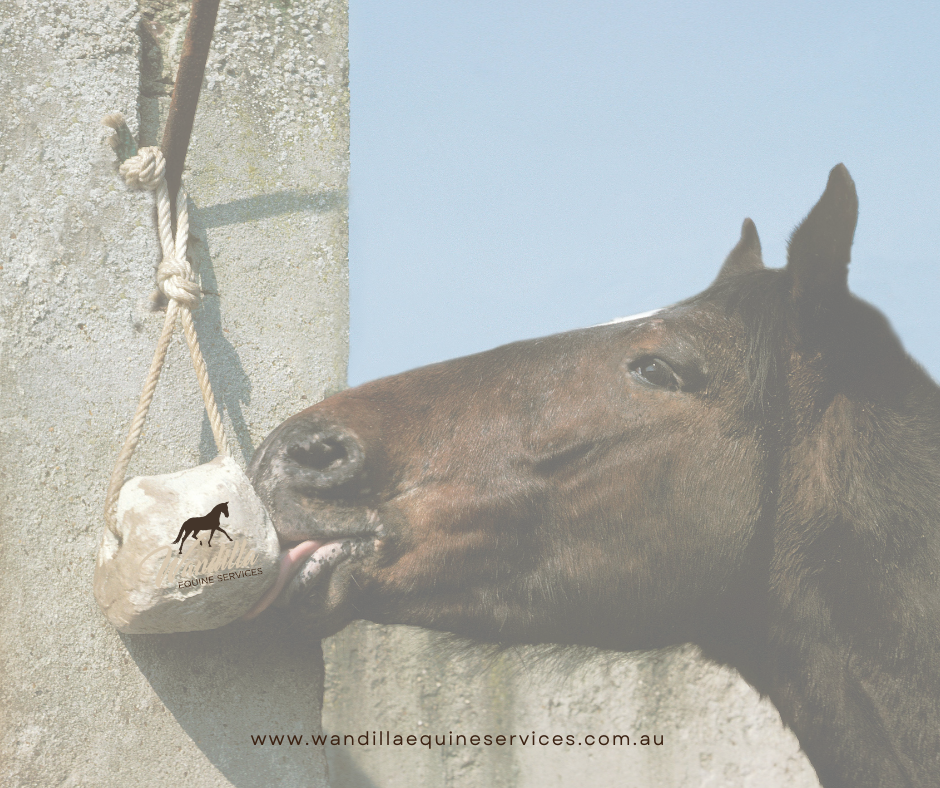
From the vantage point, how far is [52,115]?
1.57 meters

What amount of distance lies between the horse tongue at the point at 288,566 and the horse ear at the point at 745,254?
1.28 metres

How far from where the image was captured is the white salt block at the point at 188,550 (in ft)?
3.94

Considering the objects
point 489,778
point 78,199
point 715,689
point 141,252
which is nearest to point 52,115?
point 78,199

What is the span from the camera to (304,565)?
133cm

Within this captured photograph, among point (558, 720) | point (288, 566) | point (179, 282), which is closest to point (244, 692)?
point (288, 566)

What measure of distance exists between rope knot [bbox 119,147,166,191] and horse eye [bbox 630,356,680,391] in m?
1.07

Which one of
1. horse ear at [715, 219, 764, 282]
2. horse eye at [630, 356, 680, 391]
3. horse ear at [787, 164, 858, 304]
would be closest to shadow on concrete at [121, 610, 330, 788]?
horse eye at [630, 356, 680, 391]

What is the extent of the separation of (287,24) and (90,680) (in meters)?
1.50

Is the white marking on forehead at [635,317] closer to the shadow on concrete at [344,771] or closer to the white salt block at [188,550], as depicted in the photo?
the white salt block at [188,550]

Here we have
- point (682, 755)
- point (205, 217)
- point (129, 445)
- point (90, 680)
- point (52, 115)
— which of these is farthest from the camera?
point (682, 755)

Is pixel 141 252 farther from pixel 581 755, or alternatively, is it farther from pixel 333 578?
pixel 581 755

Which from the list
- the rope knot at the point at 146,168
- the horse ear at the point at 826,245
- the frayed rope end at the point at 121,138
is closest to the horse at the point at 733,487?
the horse ear at the point at 826,245

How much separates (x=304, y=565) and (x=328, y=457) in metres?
0.20

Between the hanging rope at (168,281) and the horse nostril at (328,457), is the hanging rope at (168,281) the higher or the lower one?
the higher one
